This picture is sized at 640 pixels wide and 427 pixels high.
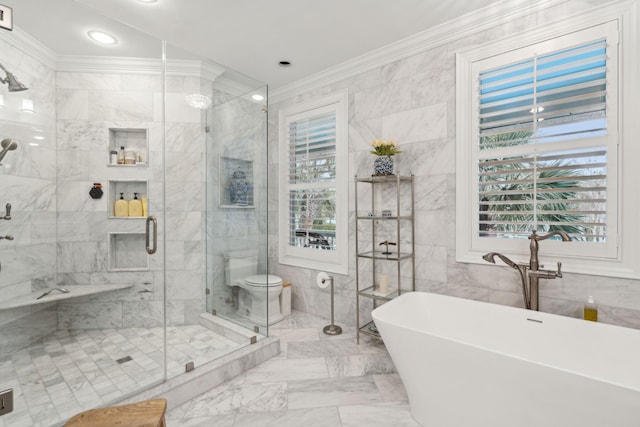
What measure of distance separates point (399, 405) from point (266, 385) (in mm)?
873

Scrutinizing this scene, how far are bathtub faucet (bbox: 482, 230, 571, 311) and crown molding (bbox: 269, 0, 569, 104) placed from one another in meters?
1.50

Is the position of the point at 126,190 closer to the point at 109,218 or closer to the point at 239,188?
the point at 109,218

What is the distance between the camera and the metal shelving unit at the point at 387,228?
257cm

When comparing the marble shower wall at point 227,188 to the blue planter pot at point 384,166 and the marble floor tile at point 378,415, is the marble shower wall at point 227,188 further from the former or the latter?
the marble floor tile at point 378,415

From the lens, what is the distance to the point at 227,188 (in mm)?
2594

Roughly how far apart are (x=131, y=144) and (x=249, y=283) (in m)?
1.41

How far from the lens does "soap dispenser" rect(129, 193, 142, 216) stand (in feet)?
6.67

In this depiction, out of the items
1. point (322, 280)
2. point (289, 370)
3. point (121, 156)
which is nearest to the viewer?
point (121, 156)

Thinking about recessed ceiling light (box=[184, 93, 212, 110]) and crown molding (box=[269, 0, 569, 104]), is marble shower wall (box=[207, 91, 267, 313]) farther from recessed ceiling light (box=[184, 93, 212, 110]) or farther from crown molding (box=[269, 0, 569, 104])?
crown molding (box=[269, 0, 569, 104])

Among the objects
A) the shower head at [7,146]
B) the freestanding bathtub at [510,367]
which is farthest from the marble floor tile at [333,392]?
the shower head at [7,146]

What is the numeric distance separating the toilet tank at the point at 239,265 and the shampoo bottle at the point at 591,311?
7.71 feet

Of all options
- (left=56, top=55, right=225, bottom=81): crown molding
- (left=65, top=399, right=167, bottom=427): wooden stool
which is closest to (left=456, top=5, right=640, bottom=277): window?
(left=56, top=55, right=225, bottom=81): crown molding

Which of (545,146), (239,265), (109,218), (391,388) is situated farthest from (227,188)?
(545,146)

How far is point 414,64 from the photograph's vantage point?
8.57 ft
